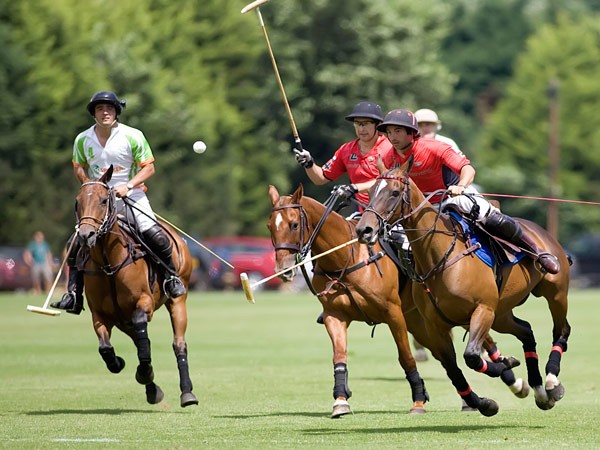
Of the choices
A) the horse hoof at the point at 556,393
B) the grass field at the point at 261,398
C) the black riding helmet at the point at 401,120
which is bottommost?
the grass field at the point at 261,398

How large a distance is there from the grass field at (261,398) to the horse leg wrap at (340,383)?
10.8 inches

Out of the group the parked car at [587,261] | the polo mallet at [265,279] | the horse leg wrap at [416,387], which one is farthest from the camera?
the parked car at [587,261]

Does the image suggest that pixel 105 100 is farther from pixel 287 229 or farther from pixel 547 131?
pixel 547 131

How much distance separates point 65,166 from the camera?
48.8 metres

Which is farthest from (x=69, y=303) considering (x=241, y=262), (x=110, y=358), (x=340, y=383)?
(x=241, y=262)

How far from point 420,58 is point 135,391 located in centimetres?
5093

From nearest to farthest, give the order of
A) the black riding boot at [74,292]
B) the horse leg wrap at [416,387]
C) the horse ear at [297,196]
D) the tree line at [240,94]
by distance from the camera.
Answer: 1. the horse ear at [297,196]
2. the horse leg wrap at [416,387]
3. the black riding boot at [74,292]
4. the tree line at [240,94]

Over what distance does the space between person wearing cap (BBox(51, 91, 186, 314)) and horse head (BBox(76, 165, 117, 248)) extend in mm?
364

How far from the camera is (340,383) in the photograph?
1293 centimetres

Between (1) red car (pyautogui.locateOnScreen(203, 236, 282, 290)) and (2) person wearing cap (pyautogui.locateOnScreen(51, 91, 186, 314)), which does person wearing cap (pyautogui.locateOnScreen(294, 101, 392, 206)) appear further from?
(1) red car (pyautogui.locateOnScreen(203, 236, 282, 290))

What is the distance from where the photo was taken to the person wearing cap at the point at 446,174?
12.2 m

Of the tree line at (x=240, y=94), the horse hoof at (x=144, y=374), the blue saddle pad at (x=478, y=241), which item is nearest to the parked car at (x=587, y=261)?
the tree line at (x=240, y=94)

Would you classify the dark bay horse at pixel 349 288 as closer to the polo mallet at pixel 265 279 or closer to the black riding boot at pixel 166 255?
the polo mallet at pixel 265 279

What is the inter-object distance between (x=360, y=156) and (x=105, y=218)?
2.57 meters
